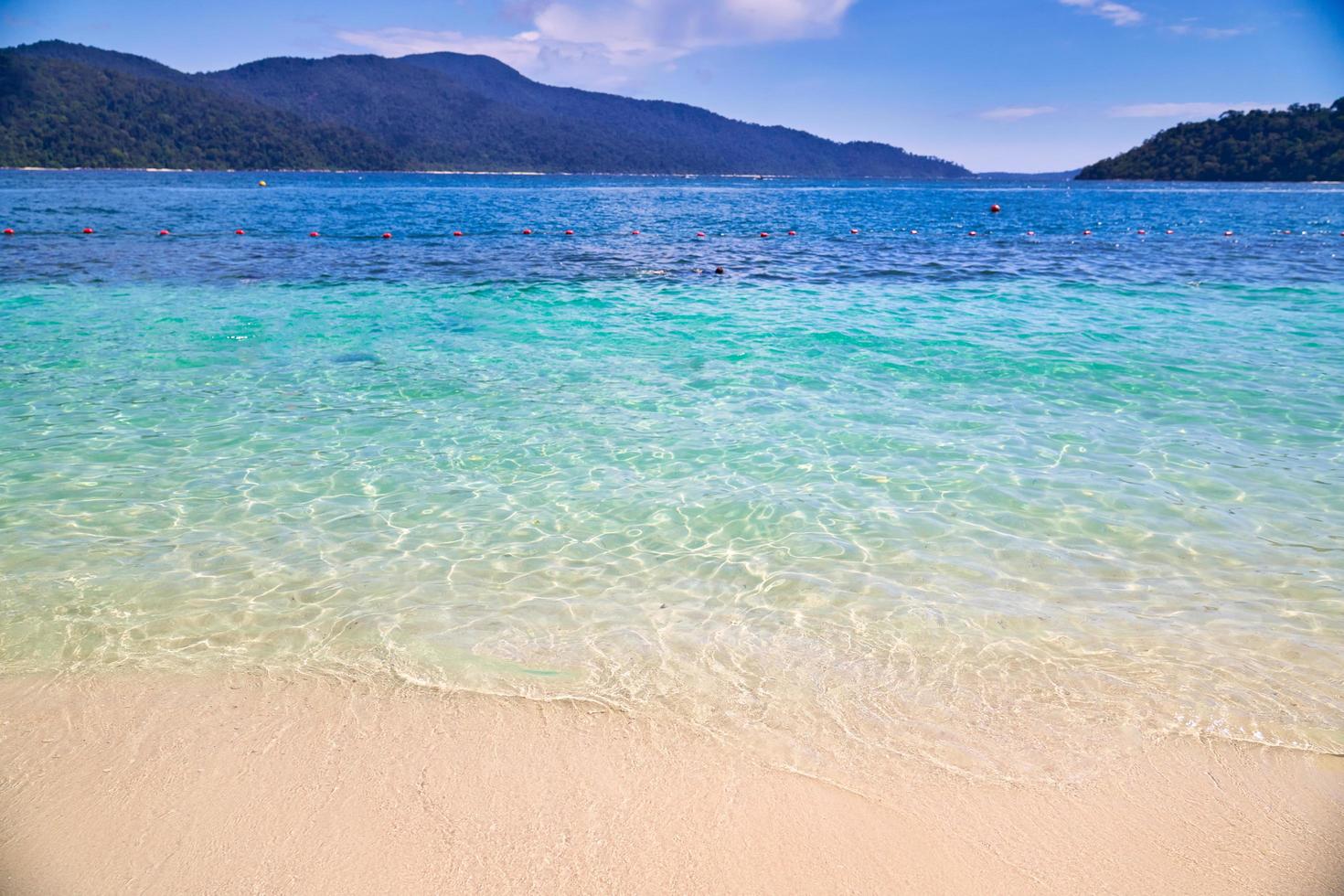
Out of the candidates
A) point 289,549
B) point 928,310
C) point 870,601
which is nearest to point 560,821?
point 870,601

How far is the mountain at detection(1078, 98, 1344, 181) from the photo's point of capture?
136 m

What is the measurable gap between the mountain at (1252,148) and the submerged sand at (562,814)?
17355cm

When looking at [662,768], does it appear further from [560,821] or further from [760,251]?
[760,251]

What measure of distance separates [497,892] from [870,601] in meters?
2.99

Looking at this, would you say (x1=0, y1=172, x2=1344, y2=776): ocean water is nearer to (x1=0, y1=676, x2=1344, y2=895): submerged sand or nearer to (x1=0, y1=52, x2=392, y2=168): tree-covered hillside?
(x1=0, y1=676, x2=1344, y2=895): submerged sand

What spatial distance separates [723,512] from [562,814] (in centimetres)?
346

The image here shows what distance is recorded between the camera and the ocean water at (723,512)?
4355mm

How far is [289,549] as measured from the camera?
5.89m

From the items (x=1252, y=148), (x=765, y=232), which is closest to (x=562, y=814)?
(x=765, y=232)

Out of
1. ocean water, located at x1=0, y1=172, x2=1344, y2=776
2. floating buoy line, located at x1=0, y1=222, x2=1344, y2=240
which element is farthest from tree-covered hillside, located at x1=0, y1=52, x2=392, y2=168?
ocean water, located at x1=0, y1=172, x2=1344, y2=776

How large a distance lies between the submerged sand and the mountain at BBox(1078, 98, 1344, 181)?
174 metres

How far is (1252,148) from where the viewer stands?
144 m

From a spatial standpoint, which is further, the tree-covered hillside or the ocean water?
the tree-covered hillside

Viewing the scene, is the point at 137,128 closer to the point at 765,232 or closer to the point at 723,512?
the point at 765,232
